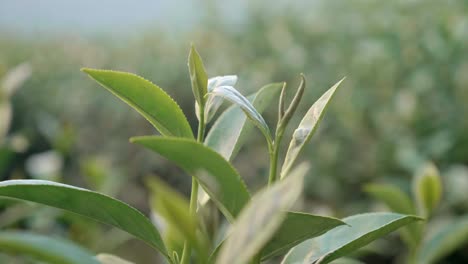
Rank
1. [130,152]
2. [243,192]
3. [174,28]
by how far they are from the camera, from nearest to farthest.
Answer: [243,192], [130,152], [174,28]

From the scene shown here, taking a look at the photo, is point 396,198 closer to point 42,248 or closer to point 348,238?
point 348,238

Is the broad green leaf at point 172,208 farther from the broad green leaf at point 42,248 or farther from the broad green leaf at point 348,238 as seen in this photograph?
the broad green leaf at point 348,238

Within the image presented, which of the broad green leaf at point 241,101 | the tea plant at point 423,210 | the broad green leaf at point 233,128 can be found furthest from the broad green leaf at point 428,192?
the broad green leaf at point 241,101

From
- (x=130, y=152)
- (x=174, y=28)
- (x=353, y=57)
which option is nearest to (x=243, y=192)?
Answer: (x=353, y=57)

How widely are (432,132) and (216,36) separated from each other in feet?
5.27

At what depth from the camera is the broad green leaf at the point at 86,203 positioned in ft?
1.47

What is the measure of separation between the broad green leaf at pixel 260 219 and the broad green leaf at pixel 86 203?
15cm

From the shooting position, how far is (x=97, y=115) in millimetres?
3062

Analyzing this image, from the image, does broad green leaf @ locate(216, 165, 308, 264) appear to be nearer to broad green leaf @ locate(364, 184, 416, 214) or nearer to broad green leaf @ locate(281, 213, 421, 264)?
broad green leaf @ locate(281, 213, 421, 264)

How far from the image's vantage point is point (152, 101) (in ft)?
1.61

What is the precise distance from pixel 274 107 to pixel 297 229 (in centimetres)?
173

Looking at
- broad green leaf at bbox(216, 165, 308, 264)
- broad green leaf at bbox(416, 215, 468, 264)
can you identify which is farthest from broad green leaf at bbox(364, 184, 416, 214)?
broad green leaf at bbox(216, 165, 308, 264)

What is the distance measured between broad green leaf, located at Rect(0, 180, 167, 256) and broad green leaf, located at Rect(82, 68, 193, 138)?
71 millimetres

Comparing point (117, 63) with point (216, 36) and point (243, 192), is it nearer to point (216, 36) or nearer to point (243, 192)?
point (216, 36)
